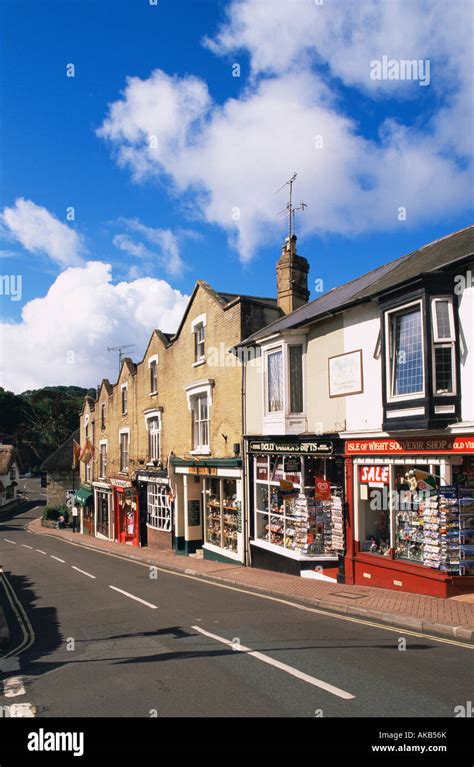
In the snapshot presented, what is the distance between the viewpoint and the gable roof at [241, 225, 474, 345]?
1260cm

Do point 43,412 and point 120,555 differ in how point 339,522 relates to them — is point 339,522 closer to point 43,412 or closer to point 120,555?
point 120,555

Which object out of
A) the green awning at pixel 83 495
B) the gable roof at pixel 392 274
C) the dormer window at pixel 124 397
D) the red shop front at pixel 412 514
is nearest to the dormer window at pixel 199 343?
the gable roof at pixel 392 274

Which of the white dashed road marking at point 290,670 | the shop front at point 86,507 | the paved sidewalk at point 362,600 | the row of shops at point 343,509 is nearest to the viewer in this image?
the white dashed road marking at point 290,670

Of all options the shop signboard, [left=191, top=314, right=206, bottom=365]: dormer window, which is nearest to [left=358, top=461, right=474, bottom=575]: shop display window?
[left=191, top=314, right=206, bottom=365]: dormer window

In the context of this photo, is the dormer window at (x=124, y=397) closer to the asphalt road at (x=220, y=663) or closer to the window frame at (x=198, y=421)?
the window frame at (x=198, y=421)

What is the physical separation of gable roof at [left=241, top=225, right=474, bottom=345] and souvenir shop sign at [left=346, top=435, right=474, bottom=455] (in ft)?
10.6

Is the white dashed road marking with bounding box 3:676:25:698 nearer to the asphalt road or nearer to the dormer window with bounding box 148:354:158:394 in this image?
the asphalt road

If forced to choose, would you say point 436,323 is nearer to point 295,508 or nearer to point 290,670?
point 290,670

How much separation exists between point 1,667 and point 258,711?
4.49 m

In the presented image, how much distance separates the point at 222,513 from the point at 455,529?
38.1 ft

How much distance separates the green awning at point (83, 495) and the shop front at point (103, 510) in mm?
1120

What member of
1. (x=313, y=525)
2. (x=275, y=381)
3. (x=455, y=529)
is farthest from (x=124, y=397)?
(x=455, y=529)

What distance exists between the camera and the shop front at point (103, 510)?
38406 millimetres

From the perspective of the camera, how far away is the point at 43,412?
98750 millimetres
